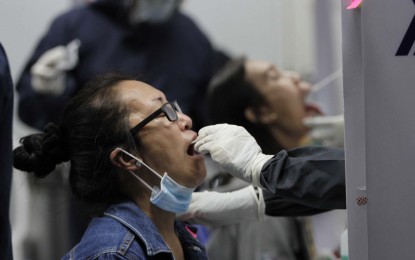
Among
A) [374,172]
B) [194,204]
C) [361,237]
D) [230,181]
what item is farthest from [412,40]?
[230,181]

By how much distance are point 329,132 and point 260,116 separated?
0.33 meters

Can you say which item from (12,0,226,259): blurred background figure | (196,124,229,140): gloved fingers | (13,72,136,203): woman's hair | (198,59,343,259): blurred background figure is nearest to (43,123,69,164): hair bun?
(13,72,136,203): woman's hair

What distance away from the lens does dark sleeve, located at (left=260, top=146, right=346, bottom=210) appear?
1.77 meters

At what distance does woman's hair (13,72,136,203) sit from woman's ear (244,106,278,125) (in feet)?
4.74

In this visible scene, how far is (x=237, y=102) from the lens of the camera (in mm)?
3357

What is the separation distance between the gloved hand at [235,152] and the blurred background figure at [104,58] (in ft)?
5.11

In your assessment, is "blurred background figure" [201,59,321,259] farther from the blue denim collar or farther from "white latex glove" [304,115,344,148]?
the blue denim collar

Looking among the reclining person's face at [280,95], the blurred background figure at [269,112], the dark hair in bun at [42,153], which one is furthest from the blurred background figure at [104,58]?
the dark hair in bun at [42,153]

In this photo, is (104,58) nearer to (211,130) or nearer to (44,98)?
(44,98)

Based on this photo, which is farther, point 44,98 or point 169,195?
point 44,98

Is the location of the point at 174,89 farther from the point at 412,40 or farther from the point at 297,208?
the point at 412,40

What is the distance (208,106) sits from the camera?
342cm

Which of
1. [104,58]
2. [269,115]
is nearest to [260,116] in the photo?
[269,115]

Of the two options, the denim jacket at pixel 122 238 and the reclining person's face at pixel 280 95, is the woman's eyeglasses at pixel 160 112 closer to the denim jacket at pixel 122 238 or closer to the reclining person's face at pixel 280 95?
the denim jacket at pixel 122 238
